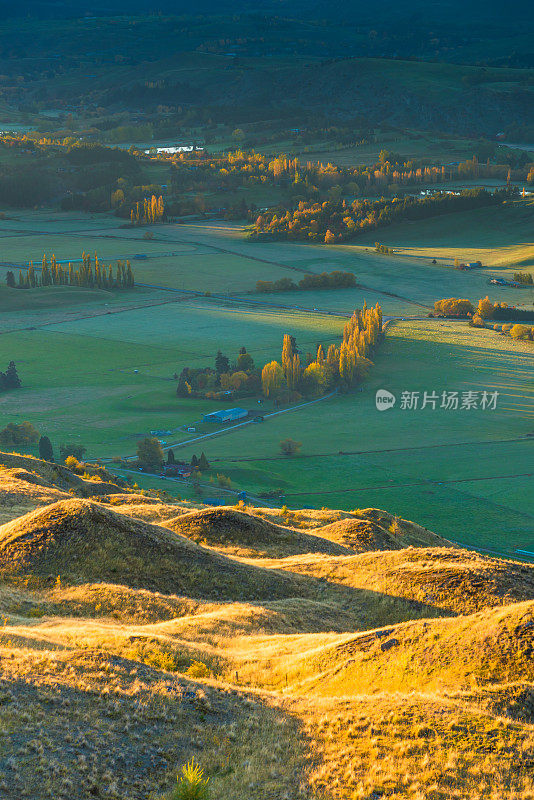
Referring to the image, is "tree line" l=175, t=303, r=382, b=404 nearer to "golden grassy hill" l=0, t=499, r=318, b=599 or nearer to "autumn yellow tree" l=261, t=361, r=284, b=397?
"autumn yellow tree" l=261, t=361, r=284, b=397

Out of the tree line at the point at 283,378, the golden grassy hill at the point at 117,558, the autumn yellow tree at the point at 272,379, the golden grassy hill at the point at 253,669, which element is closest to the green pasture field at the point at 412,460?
the tree line at the point at 283,378

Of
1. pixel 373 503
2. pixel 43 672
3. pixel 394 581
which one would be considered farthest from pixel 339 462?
pixel 43 672

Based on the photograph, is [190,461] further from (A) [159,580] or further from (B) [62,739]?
(B) [62,739]

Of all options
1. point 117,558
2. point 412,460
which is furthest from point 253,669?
point 412,460

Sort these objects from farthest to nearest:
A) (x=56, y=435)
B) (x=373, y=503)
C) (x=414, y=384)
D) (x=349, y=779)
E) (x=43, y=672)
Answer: (x=414, y=384)
(x=56, y=435)
(x=373, y=503)
(x=43, y=672)
(x=349, y=779)

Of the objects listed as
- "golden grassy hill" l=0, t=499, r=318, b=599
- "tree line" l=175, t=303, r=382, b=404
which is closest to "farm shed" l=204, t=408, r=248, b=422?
"tree line" l=175, t=303, r=382, b=404

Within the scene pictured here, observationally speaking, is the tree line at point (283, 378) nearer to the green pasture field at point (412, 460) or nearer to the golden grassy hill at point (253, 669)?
the green pasture field at point (412, 460)
